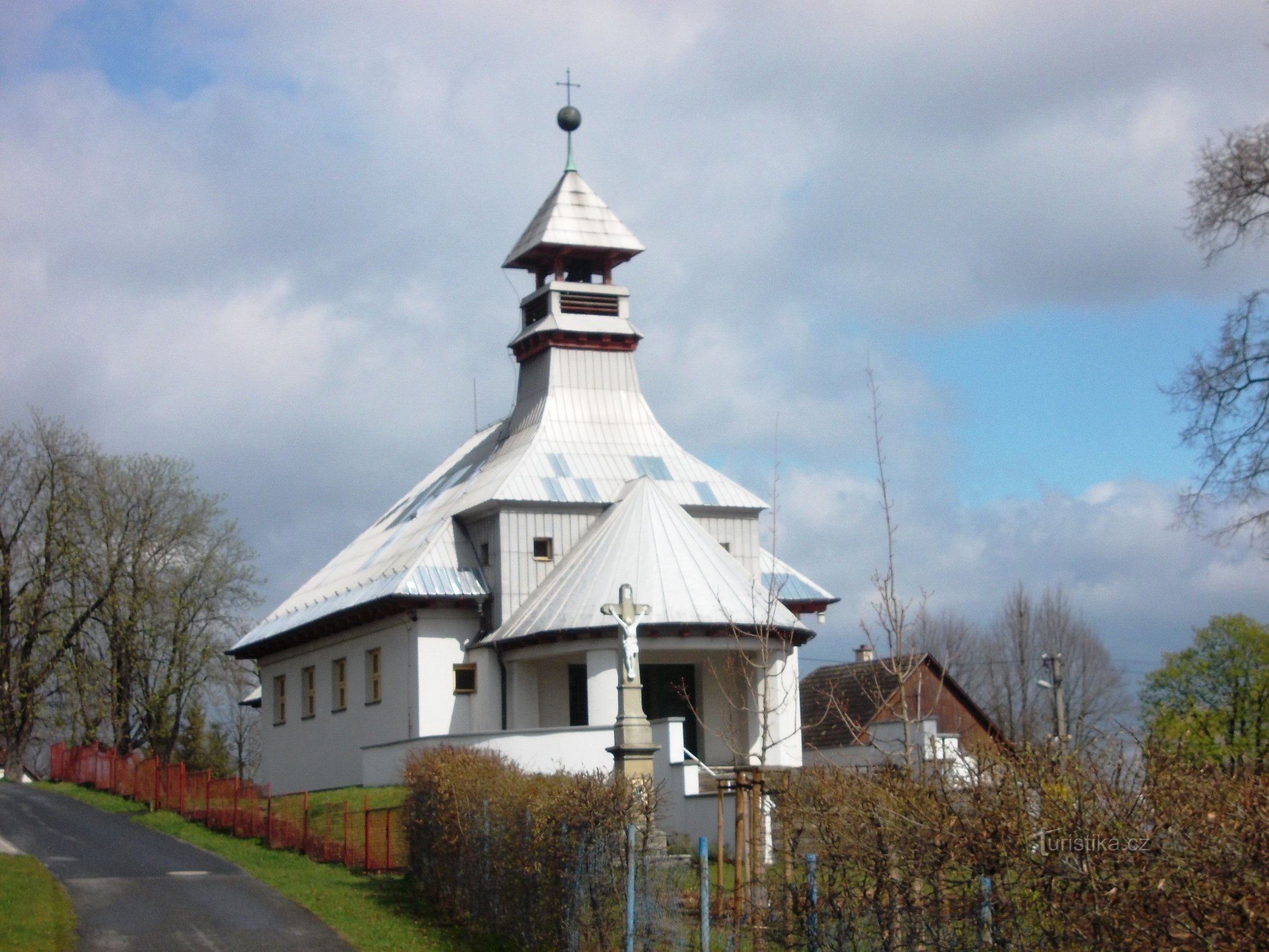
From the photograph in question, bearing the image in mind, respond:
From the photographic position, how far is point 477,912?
18656mm

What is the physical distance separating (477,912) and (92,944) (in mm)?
4602

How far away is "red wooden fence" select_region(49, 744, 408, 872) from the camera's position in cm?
2423

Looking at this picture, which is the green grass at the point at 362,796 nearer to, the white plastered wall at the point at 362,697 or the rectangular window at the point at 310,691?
the white plastered wall at the point at 362,697

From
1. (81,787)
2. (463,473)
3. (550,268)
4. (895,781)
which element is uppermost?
(550,268)

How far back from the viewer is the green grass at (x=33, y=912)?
57.7 ft

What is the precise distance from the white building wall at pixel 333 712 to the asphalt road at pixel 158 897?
21.0ft

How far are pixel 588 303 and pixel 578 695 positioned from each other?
1108cm

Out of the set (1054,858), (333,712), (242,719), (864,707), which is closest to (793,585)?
(864,707)

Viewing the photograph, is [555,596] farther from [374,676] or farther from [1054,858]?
[1054,858]

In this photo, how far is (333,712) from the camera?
3847 centimetres

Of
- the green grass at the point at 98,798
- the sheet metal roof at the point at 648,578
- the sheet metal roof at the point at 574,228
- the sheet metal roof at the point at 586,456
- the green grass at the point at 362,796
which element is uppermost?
the sheet metal roof at the point at 574,228

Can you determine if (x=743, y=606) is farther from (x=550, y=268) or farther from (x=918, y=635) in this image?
(x=918, y=635)

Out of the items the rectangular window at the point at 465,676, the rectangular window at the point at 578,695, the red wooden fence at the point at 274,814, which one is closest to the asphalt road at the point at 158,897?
the red wooden fence at the point at 274,814

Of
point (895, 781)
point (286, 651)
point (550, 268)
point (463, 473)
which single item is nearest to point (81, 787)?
point (286, 651)
